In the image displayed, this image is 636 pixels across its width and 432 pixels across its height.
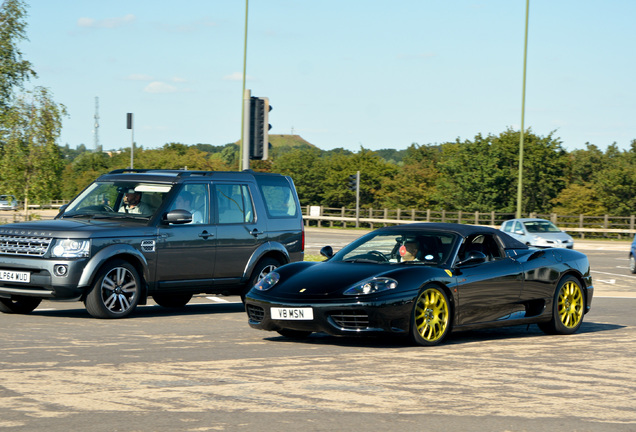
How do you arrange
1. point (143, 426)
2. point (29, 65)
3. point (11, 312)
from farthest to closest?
1. point (29, 65)
2. point (11, 312)
3. point (143, 426)

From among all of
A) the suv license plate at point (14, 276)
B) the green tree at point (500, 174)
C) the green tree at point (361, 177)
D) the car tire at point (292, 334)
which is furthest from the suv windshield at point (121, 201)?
the green tree at point (361, 177)

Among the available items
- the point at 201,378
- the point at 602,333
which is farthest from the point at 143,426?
the point at 602,333

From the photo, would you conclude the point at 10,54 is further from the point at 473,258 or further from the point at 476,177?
the point at 476,177

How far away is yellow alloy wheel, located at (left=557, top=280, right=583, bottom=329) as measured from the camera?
35.2 ft

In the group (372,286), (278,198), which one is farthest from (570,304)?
(278,198)

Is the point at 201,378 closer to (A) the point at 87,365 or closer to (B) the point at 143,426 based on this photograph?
(A) the point at 87,365

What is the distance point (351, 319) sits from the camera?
8836 mm

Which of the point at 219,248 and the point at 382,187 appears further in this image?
the point at 382,187

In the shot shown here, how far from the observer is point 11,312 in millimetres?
11914

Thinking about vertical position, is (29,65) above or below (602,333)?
above

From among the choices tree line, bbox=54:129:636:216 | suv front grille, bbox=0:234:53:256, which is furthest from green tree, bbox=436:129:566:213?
suv front grille, bbox=0:234:53:256

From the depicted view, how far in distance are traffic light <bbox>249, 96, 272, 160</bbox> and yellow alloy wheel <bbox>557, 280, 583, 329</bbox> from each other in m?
9.19

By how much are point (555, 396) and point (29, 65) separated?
968 inches

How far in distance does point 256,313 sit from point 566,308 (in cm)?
374
